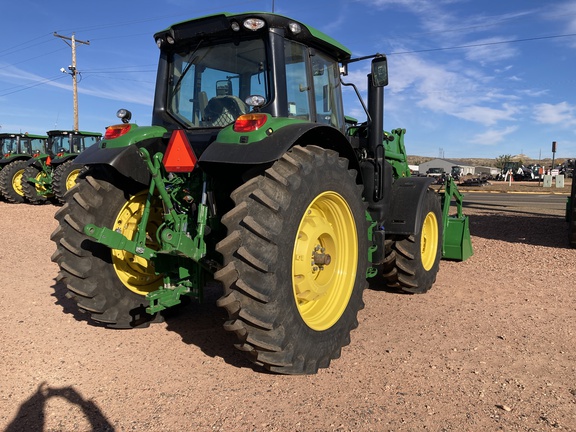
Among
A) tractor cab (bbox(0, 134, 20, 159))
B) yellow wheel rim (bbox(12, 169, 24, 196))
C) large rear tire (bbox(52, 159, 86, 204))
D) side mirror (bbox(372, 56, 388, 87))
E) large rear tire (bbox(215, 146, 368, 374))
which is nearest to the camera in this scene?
large rear tire (bbox(215, 146, 368, 374))

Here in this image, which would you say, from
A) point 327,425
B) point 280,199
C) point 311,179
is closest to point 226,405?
point 327,425

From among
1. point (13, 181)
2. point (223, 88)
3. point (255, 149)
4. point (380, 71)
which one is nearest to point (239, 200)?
point (255, 149)

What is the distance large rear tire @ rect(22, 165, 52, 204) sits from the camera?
604 inches

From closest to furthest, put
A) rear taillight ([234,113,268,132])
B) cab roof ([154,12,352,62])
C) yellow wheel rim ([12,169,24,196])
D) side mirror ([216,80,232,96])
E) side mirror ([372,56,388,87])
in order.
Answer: rear taillight ([234,113,268,132]) → cab roof ([154,12,352,62]) → side mirror ([216,80,232,96]) → side mirror ([372,56,388,87]) → yellow wheel rim ([12,169,24,196])

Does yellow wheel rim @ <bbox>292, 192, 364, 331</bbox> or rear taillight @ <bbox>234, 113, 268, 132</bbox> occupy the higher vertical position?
rear taillight @ <bbox>234, 113, 268, 132</bbox>

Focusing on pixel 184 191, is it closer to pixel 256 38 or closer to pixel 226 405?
pixel 256 38

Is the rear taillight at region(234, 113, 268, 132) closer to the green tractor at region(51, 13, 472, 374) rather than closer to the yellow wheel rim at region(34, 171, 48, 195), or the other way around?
the green tractor at region(51, 13, 472, 374)

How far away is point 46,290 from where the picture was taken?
5348 mm

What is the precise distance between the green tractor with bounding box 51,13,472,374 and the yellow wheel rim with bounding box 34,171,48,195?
13022 millimetres

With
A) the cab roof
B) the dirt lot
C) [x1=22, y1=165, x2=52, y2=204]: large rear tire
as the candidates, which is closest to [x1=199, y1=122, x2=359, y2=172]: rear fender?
the cab roof

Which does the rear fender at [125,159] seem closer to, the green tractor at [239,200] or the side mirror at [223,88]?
the green tractor at [239,200]

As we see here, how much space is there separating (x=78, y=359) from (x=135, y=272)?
0.85 meters

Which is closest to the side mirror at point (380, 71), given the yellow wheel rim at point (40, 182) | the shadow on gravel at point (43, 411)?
the shadow on gravel at point (43, 411)

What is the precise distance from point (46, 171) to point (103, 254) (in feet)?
44.0
